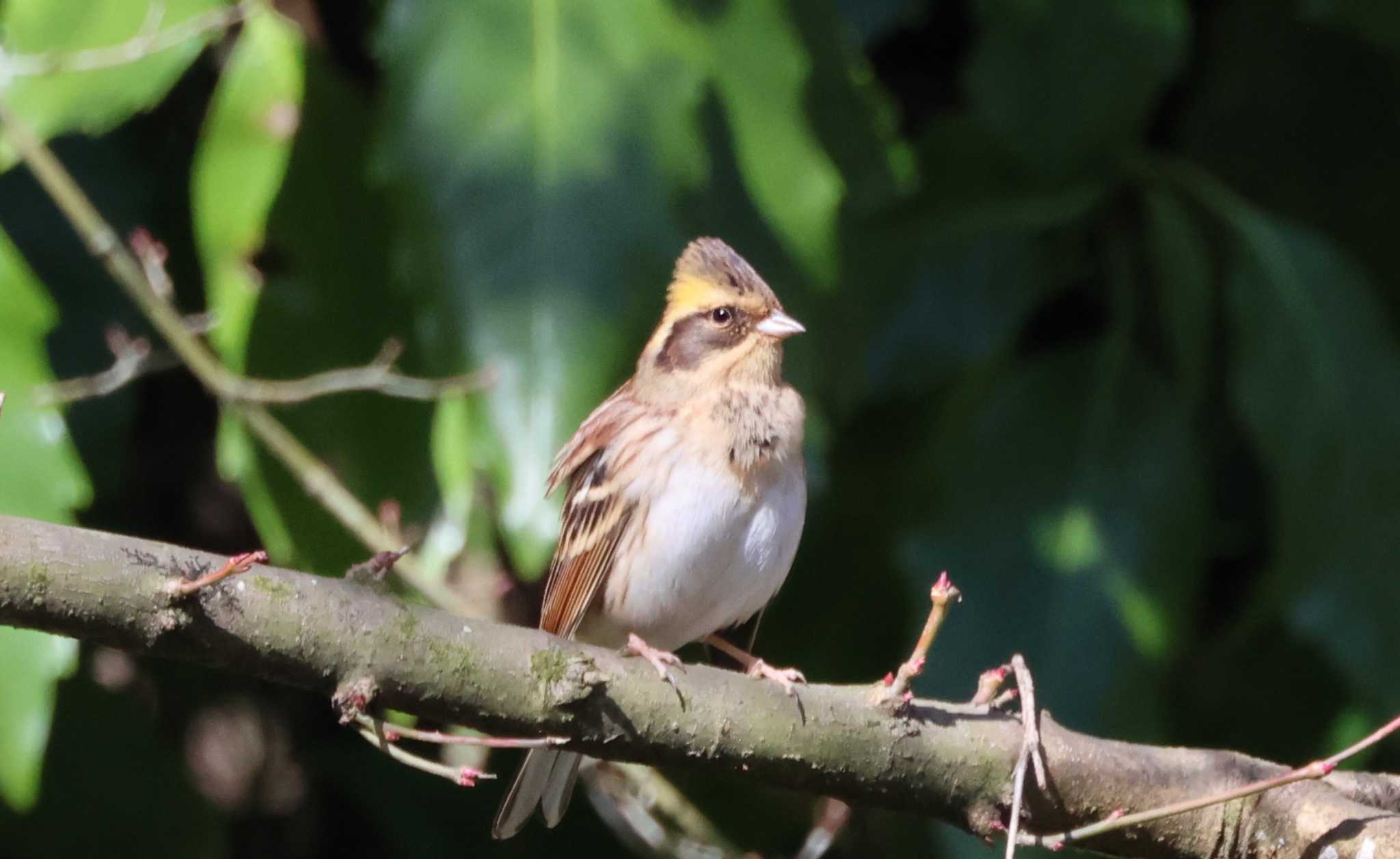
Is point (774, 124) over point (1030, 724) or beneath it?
over

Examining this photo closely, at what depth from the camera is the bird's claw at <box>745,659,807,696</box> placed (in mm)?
2064

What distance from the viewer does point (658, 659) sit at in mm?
2109

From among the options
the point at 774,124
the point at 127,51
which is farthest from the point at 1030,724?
the point at 127,51

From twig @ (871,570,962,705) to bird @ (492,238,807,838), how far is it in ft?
2.55

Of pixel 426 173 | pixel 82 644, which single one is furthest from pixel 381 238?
pixel 82 644

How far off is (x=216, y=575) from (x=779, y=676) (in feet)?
2.82

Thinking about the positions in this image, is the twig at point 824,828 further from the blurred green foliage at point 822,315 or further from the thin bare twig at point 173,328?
the thin bare twig at point 173,328

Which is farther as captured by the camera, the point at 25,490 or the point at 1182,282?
the point at 1182,282

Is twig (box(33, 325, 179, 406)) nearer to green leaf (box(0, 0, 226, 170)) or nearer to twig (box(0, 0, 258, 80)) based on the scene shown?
green leaf (box(0, 0, 226, 170))

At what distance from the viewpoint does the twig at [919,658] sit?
1.92 m

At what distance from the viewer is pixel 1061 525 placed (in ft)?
11.4

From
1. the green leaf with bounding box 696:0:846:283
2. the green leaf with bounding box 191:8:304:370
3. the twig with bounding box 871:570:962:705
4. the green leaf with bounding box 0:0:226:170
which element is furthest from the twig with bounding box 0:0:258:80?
the twig with bounding box 871:570:962:705

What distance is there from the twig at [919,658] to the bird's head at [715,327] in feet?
3.32

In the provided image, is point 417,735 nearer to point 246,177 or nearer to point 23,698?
point 23,698
